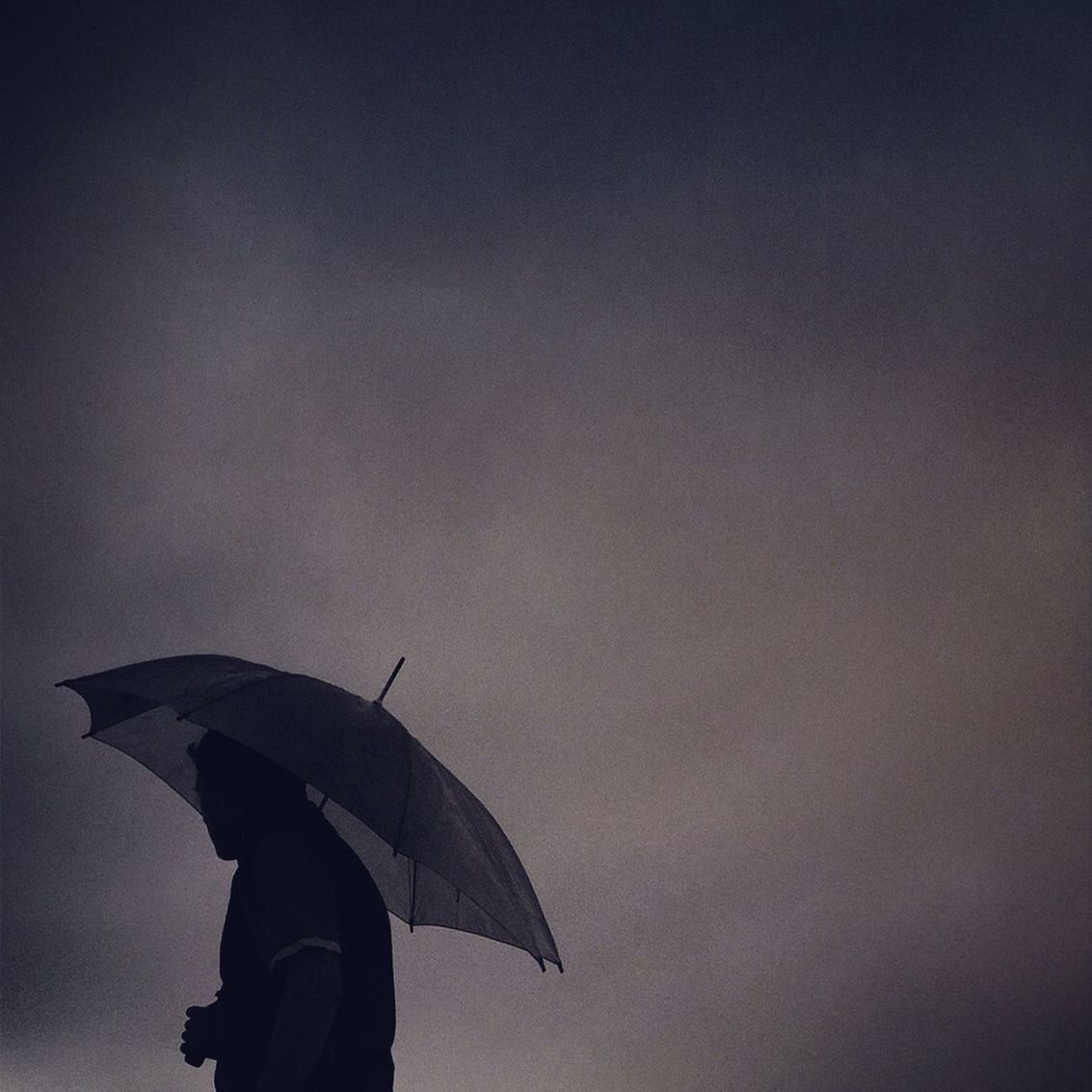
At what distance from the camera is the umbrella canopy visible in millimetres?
3039

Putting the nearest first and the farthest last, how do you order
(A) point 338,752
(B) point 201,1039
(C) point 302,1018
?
1. (C) point 302,1018
2. (B) point 201,1039
3. (A) point 338,752

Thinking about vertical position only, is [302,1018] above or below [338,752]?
below

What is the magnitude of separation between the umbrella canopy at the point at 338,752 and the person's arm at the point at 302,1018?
1.33 ft

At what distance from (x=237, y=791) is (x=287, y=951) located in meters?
0.48

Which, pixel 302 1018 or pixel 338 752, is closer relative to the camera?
pixel 302 1018

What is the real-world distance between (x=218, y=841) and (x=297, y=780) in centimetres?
25

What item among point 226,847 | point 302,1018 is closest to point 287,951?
point 302,1018

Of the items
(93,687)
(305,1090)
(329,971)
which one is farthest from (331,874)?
(93,687)

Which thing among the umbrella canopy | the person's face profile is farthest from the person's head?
the umbrella canopy

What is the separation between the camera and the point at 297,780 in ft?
10.2

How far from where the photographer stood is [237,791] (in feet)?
9.98

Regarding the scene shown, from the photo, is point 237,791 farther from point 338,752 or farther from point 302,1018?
point 302,1018

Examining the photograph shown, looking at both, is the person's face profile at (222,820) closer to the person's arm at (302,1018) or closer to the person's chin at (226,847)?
the person's chin at (226,847)

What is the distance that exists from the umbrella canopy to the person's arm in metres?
0.41
